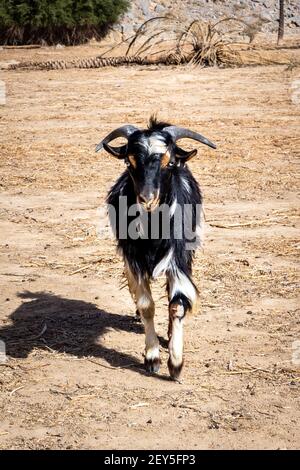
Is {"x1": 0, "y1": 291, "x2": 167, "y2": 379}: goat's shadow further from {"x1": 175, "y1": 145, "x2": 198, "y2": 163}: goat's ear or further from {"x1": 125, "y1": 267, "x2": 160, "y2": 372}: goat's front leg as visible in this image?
{"x1": 175, "y1": 145, "x2": 198, "y2": 163}: goat's ear

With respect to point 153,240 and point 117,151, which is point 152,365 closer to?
point 153,240

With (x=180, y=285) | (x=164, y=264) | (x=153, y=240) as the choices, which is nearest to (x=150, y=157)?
(x=153, y=240)

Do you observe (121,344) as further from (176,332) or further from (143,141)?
(143,141)

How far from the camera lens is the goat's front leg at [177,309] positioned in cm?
556

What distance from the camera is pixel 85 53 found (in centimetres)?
2431

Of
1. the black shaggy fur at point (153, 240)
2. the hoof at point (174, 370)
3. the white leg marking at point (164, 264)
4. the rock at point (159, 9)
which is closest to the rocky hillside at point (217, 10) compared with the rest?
the rock at point (159, 9)

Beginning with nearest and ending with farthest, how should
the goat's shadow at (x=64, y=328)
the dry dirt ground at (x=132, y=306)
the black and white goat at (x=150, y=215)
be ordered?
1. the dry dirt ground at (x=132, y=306)
2. the black and white goat at (x=150, y=215)
3. the goat's shadow at (x=64, y=328)

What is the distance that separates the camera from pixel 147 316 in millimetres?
5891

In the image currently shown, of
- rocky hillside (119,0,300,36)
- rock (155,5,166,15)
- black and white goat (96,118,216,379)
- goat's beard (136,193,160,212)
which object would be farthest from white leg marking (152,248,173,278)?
rock (155,5,166,15)

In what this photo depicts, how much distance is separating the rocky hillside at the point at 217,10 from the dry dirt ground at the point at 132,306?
16314 mm

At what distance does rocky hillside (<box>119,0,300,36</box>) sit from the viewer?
1176 inches

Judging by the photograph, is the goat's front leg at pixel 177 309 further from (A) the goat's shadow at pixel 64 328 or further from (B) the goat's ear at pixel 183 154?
(B) the goat's ear at pixel 183 154
